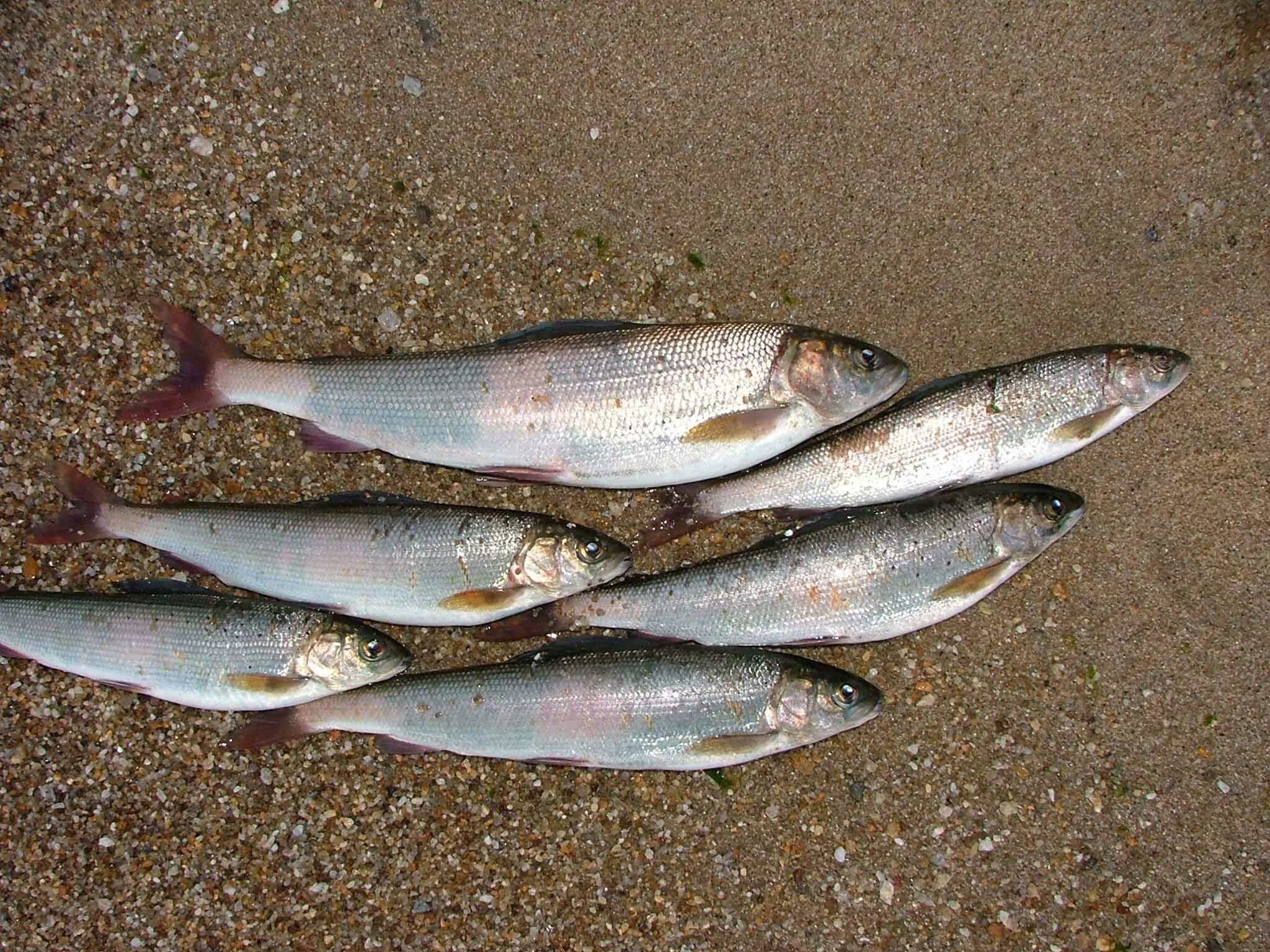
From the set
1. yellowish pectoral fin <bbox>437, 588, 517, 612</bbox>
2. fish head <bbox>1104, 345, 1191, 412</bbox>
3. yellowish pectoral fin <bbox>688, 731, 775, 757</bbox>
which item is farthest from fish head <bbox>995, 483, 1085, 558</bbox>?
yellowish pectoral fin <bbox>437, 588, 517, 612</bbox>

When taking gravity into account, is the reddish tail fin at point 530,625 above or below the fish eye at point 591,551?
below

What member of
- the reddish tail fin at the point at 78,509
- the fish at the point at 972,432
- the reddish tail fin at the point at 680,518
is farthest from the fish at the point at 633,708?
the reddish tail fin at the point at 78,509

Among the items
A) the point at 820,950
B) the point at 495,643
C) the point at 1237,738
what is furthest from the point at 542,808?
the point at 1237,738

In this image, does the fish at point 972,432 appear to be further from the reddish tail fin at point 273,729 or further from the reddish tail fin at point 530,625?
the reddish tail fin at point 273,729

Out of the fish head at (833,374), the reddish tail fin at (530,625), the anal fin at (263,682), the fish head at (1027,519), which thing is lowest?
the anal fin at (263,682)

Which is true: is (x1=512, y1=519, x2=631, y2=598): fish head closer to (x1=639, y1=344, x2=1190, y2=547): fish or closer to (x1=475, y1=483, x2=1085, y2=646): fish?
(x1=475, y1=483, x2=1085, y2=646): fish

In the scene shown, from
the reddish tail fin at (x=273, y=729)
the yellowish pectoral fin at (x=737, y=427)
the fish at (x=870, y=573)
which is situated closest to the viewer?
the yellowish pectoral fin at (x=737, y=427)

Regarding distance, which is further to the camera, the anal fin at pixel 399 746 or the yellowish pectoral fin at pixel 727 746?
the anal fin at pixel 399 746
